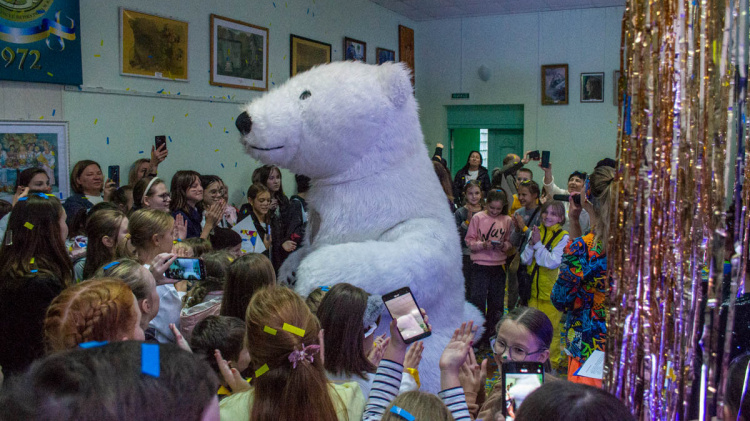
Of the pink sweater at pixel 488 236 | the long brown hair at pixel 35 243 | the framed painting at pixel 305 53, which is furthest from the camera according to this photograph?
the framed painting at pixel 305 53

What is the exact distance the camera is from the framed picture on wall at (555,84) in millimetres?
8484

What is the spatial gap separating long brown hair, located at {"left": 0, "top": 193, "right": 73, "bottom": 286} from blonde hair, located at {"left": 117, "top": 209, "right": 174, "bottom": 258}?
0.26 meters

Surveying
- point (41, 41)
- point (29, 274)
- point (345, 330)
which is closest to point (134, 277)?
point (29, 274)

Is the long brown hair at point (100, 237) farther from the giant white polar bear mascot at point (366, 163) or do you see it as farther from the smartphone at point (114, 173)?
the smartphone at point (114, 173)

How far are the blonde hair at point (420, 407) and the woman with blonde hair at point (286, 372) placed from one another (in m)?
0.25

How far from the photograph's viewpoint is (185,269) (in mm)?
2232

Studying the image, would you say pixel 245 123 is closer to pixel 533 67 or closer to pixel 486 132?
pixel 533 67

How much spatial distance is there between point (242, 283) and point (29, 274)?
78 centimetres

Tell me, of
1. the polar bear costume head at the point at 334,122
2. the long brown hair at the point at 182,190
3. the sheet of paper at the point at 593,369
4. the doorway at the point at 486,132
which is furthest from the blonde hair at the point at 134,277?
the doorway at the point at 486,132

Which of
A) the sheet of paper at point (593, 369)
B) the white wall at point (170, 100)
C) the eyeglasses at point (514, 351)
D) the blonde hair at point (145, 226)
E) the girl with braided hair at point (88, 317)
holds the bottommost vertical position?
the eyeglasses at point (514, 351)

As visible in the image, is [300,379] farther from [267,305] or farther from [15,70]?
[15,70]

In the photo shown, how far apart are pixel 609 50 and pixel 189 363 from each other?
838 centimetres

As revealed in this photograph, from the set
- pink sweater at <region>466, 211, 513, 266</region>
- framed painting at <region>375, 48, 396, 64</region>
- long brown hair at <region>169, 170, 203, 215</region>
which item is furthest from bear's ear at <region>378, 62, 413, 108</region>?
framed painting at <region>375, 48, 396, 64</region>

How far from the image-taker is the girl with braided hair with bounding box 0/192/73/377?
205cm
